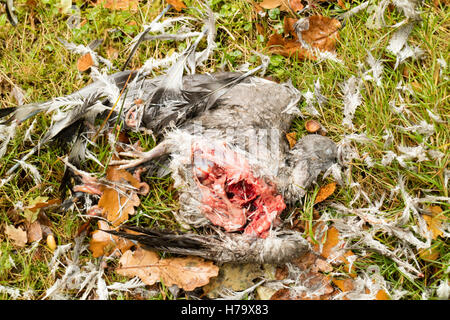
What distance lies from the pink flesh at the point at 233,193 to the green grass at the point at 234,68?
→ 41 cm

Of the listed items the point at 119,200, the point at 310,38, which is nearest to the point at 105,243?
the point at 119,200

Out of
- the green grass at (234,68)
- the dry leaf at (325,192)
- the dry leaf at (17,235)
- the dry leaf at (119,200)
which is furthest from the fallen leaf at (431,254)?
the dry leaf at (17,235)

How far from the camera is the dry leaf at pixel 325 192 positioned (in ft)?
10.4

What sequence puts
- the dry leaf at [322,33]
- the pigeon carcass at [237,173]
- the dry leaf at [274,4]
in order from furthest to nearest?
the dry leaf at [274,4]
the dry leaf at [322,33]
the pigeon carcass at [237,173]

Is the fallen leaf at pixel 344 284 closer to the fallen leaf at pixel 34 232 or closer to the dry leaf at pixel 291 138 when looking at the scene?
the dry leaf at pixel 291 138

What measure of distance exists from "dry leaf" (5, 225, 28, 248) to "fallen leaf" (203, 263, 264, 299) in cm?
160

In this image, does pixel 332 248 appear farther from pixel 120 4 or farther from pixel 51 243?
pixel 120 4

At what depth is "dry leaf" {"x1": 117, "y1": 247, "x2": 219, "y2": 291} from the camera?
2.97 m

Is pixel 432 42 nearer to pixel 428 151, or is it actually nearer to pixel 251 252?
pixel 428 151

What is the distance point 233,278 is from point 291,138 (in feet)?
4.22

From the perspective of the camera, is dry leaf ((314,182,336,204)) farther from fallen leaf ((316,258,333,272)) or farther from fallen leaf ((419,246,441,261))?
fallen leaf ((419,246,441,261))

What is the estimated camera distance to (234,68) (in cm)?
360
